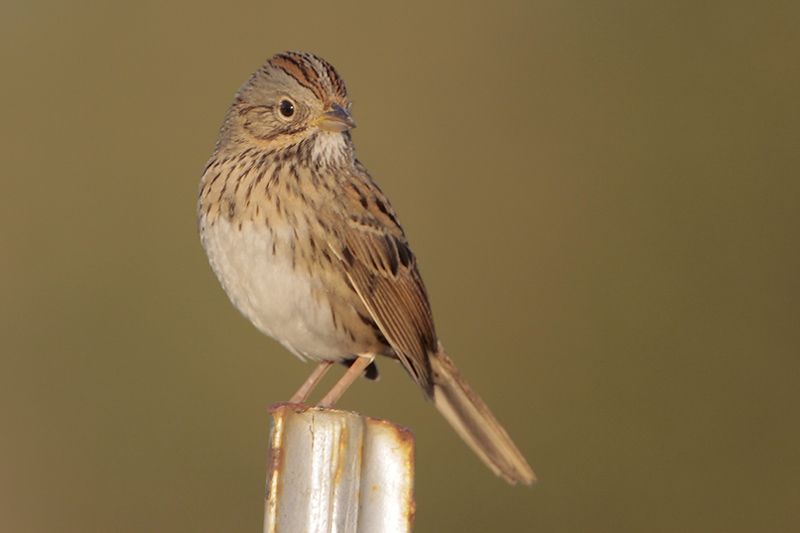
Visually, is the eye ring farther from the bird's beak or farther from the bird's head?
the bird's beak

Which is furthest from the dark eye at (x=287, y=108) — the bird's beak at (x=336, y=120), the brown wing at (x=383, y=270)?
the brown wing at (x=383, y=270)

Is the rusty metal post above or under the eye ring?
under

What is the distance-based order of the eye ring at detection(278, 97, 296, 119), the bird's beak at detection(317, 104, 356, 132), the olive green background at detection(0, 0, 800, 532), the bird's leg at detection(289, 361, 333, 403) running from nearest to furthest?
the bird's beak at detection(317, 104, 356, 132), the eye ring at detection(278, 97, 296, 119), the bird's leg at detection(289, 361, 333, 403), the olive green background at detection(0, 0, 800, 532)

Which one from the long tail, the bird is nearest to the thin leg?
the bird

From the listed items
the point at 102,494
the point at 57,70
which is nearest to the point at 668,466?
the point at 102,494

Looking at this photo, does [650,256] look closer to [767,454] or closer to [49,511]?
[767,454]
